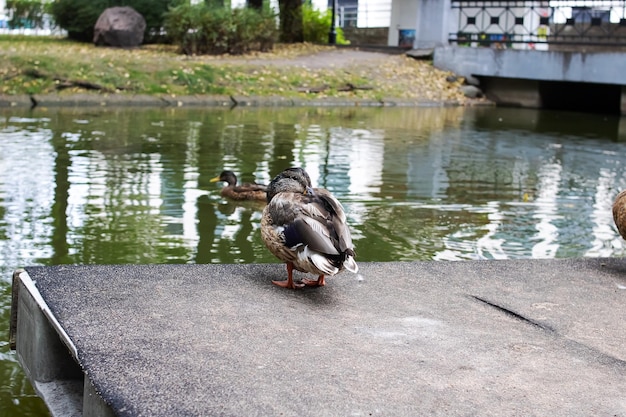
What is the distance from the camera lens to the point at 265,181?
1125 centimetres

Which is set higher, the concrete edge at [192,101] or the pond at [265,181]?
the concrete edge at [192,101]

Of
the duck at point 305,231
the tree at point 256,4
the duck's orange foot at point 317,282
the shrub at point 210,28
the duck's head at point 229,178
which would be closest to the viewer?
the duck at point 305,231

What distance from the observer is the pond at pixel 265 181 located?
7.98 metres

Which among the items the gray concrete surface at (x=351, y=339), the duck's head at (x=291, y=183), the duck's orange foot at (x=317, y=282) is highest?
the duck's head at (x=291, y=183)

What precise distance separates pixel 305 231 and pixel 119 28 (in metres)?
21.7

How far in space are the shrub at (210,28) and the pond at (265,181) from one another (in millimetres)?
6356

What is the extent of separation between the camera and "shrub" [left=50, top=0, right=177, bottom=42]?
27578mm

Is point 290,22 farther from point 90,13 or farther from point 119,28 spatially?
point 90,13

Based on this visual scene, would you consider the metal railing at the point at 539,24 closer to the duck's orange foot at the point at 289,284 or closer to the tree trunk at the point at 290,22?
the tree trunk at the point at 290,22

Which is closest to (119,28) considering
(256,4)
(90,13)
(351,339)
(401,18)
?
(90,13)

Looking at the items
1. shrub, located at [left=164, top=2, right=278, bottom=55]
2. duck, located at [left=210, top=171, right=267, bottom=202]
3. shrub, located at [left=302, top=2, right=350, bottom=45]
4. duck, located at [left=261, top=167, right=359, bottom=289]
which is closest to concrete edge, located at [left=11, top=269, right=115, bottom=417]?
duck, located at [left=261, top=167, right=359, bottom=289]

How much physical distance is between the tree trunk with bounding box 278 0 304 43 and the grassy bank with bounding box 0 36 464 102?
7.09 ft

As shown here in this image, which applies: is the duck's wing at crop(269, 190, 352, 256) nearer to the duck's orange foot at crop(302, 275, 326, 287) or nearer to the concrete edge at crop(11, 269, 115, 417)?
the duck's orange foot at crop(302, 275, 326, 287)

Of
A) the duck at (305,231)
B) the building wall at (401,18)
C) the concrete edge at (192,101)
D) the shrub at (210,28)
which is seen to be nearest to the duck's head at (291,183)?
the duck at (305,231)
